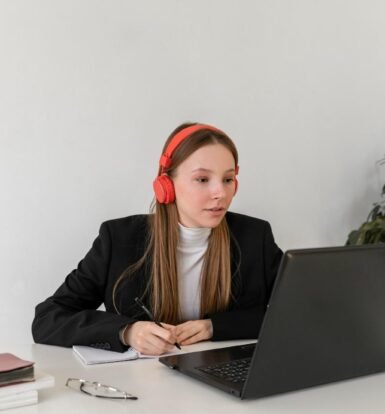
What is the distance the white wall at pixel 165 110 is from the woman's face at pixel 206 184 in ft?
1.61

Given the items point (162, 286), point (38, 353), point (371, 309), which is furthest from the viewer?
point (162, 286)

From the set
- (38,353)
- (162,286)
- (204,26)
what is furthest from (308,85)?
(38,353)

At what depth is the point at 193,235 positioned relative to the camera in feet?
6.42

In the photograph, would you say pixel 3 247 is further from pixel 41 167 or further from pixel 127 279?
pixel 127 279

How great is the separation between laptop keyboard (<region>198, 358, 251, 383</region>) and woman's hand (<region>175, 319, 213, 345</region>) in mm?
320

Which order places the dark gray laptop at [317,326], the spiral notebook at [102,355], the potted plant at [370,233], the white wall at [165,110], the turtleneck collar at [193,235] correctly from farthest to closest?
the potted plant at [370,233] → the white wall at [165,110] → the turtleneck collar at [193,235] → the spiral notebook at [102,355] → the dark gray laptop at [317,326]

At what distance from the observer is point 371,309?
117cm

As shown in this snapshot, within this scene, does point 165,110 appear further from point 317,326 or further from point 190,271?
point 317,326

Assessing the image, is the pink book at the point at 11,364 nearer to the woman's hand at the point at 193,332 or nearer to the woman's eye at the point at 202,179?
the woman's hand at the point at 193,332

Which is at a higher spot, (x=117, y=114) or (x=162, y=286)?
(x=117, y=114)

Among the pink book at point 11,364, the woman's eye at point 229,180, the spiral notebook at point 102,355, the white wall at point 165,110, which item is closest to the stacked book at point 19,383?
the pink book at point 11,364

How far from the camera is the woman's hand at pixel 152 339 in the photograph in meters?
1.47

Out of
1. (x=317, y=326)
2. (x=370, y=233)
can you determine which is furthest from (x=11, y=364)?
(x=370, y=233)

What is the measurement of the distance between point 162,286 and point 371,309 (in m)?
0.85
